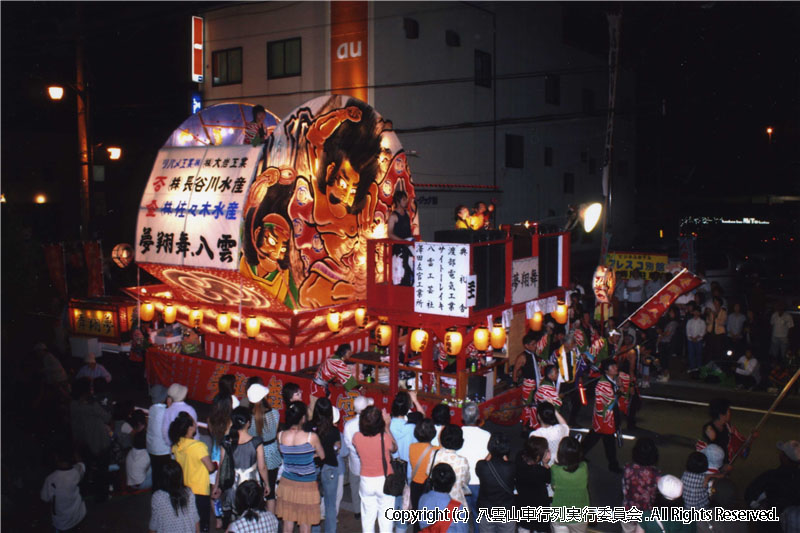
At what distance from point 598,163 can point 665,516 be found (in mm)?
35189

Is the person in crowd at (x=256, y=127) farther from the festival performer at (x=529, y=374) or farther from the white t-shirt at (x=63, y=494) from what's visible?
the white t-shirt at (x=63, y=494)

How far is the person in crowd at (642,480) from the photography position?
21.9 feet

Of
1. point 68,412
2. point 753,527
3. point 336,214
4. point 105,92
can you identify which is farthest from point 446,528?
point 105,92

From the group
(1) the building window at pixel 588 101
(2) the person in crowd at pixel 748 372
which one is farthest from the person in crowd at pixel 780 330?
(1) the building window at pixel 588 101

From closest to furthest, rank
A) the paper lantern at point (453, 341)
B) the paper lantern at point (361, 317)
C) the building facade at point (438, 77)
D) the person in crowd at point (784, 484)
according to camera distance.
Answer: the person in crowd at point (784, 484) < the paper lantern at point (453, 341) < the paper lantern at point (361, 317) < the building facade at point (438, 77)

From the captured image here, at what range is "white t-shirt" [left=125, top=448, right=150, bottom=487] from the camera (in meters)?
8.80

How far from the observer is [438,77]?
2606 centimetres

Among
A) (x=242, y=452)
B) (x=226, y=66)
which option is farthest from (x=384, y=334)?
(x=226, y=66)

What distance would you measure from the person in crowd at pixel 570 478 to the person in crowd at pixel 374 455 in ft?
6.06

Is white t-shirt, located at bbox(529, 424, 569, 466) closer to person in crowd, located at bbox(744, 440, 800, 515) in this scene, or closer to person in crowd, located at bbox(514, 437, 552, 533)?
person in crowd, located at bbox(514, 437, 552, 533)

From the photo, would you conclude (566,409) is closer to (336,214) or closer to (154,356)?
(336,214)

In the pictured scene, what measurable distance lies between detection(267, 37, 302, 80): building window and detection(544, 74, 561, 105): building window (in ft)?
47.0

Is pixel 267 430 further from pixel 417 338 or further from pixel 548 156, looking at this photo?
pixel 548 156

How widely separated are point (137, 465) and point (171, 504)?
2704 mm
